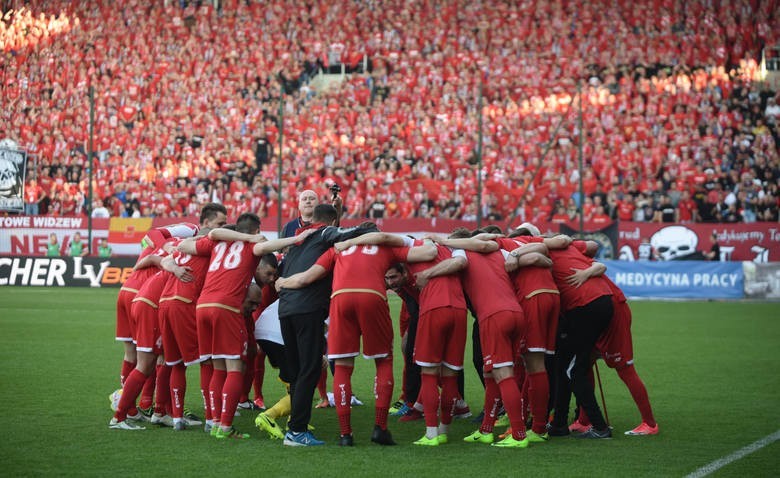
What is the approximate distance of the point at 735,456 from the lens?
7.88m

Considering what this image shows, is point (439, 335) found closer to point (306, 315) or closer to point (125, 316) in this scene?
point (306, 315)

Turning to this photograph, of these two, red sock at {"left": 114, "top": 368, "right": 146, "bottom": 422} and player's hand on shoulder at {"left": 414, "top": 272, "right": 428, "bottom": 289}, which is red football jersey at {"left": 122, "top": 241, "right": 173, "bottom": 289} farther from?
player's hand on shoulder at {"left": 414, "top": 272, "right": 428, "bottom": 289}

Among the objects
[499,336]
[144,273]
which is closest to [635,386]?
[499,336]

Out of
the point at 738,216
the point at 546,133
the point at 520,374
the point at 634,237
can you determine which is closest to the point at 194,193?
the point at 546,133

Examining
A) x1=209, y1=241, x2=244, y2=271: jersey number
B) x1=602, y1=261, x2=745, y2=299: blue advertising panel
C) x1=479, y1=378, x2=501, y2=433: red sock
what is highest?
x1=209, y1=241, x2=244, y2=271: jersey number

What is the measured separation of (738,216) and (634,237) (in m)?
2.97

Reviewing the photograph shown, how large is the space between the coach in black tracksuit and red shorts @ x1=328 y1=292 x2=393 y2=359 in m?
0.17

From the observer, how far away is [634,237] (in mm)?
→ 26438

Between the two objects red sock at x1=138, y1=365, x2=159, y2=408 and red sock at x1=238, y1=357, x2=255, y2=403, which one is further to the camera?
red sock at x1=238, y1=357, x2=255, y2=403

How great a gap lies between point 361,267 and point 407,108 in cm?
2558

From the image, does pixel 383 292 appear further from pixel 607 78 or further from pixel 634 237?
pixel 607 78

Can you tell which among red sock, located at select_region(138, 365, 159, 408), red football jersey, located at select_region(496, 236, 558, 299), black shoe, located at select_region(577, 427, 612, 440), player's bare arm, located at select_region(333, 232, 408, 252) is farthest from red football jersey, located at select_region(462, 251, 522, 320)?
red sock, located at select_region(138, 365, 159, 408)

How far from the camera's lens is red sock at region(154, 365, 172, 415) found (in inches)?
359

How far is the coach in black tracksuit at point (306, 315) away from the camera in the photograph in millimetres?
8141
